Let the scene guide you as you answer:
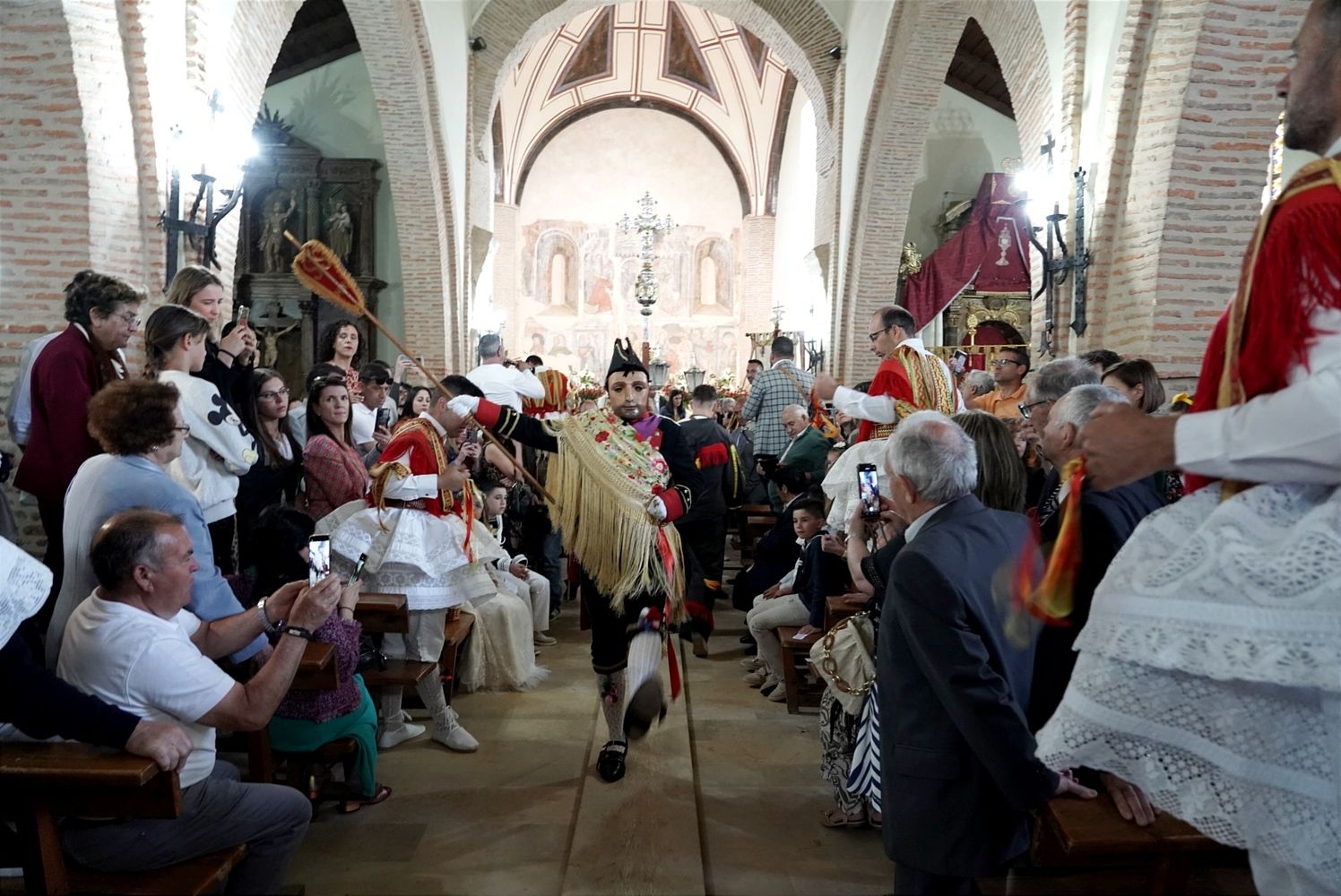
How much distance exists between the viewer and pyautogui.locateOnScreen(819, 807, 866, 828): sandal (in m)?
3.67

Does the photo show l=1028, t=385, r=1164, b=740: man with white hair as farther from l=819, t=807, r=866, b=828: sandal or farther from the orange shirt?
the orange shirt

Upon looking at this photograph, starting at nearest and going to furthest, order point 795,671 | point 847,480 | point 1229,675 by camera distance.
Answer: point 1229,675, point 795,671, point 847,480

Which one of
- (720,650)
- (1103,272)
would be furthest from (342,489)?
(1103,272)

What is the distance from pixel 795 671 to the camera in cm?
509

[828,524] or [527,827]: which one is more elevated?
[828,524]

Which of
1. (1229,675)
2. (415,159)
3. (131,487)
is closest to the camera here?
(1229,675)

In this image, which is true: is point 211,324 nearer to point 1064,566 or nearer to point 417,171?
point 1064,566

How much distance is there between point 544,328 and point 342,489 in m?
22.4

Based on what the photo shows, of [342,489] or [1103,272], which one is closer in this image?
[342,489]

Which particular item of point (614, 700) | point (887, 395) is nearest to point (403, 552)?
point (614, 700)

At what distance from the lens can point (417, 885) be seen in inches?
127

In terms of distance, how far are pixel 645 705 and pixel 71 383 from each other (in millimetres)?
2693

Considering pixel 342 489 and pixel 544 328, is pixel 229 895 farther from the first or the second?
pixel 544 328

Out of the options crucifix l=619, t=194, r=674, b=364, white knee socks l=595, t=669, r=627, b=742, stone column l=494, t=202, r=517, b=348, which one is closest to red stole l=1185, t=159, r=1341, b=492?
white knee socks l=595, t=669, r=627, b=742
